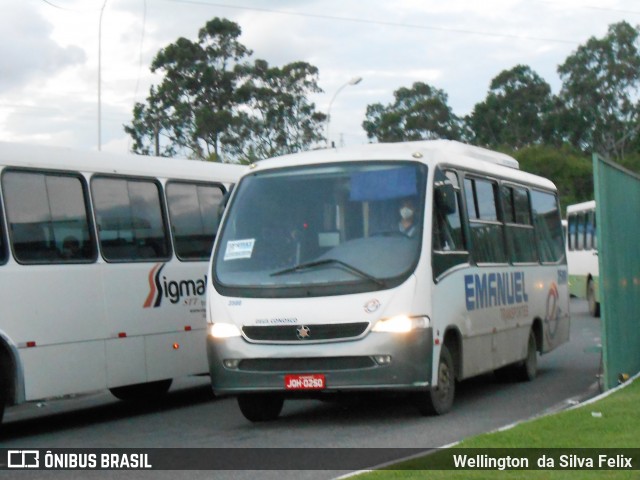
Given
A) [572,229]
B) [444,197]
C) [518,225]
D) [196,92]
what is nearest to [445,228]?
[444,197]

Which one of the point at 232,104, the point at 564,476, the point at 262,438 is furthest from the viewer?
the point at 232,104

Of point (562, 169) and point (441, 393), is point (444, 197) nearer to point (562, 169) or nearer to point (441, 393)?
point (441, 393)

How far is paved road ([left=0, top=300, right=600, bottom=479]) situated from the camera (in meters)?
11.2

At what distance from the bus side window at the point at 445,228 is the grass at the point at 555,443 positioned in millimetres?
2090

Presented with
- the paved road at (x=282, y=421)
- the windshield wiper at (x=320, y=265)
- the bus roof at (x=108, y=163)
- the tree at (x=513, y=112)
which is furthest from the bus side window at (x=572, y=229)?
the tree at (x=513, y=112)

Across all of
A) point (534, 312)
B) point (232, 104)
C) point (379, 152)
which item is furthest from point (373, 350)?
point (232, 104)

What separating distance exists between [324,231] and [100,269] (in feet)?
8.82

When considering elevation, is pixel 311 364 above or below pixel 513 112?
below

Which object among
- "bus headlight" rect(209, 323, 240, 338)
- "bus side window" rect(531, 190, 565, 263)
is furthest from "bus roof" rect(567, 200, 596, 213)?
"bus headlight" rect(209, 323, 240, 338)

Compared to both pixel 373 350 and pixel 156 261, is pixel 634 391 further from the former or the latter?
pixel 156 261

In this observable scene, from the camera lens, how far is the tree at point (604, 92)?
85.2 meters

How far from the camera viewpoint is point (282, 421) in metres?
13.0

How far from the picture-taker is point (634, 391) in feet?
41.4

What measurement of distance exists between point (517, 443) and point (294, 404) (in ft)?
18.9
